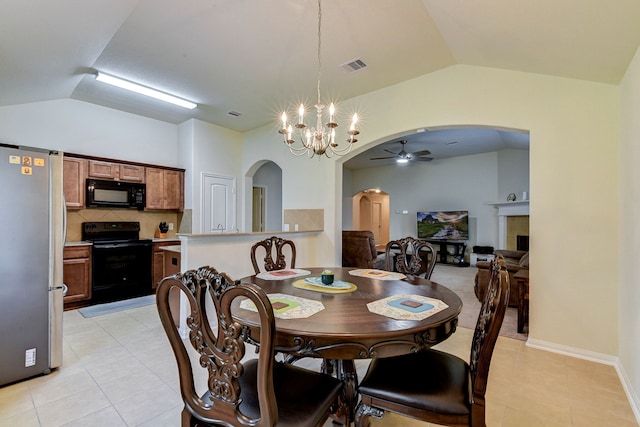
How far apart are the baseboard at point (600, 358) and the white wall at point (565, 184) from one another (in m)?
0.03

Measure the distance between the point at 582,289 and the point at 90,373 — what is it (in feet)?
14.6

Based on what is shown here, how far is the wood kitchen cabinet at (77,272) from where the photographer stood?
13.2 ft

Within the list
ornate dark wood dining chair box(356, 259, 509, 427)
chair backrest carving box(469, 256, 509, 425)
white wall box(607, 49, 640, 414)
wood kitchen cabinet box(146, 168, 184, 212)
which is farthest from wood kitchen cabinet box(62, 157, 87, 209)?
white wall box(607, 49, 640, 414)

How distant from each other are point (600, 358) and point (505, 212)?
5.45 meters

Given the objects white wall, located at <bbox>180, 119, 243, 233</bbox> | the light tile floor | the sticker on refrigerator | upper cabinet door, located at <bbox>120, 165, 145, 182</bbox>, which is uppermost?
white wall, located at <bbox>180, 119, 243, 233</bbox>

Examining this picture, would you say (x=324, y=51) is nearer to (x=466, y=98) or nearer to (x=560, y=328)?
(x=466, y=98)

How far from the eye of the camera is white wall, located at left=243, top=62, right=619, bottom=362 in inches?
106

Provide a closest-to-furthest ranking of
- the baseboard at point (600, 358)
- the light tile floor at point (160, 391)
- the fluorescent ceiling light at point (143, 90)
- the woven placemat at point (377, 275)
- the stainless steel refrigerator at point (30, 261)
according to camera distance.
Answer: the light tile floor at point (160, 391) → the baseboard at point (600, 358) → the stainless steel refrigerator at point (30, 261) → the woven placemat at point (377, 275) → the fluorescent ceiling light at point (143, 90)

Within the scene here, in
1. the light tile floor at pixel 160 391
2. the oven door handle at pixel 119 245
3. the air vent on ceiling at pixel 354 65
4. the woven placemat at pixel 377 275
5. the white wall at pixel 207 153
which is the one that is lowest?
the light tile floor at pixel 160 391

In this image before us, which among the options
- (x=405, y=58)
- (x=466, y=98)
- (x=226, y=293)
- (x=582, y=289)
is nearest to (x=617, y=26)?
(x=466, y=98)

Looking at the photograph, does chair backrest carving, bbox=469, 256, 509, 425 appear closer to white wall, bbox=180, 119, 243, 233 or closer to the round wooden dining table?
the round wooden dining table

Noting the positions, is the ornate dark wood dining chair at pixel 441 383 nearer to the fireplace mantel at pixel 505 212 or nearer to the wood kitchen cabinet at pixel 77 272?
the wood kitchen cabinet at pixel 77 272

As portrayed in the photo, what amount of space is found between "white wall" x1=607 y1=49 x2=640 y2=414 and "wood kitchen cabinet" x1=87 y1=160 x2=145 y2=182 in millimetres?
6114

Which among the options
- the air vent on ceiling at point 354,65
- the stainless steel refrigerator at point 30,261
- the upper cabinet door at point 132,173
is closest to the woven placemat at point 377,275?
the air vent on ceiling at point 354,65
